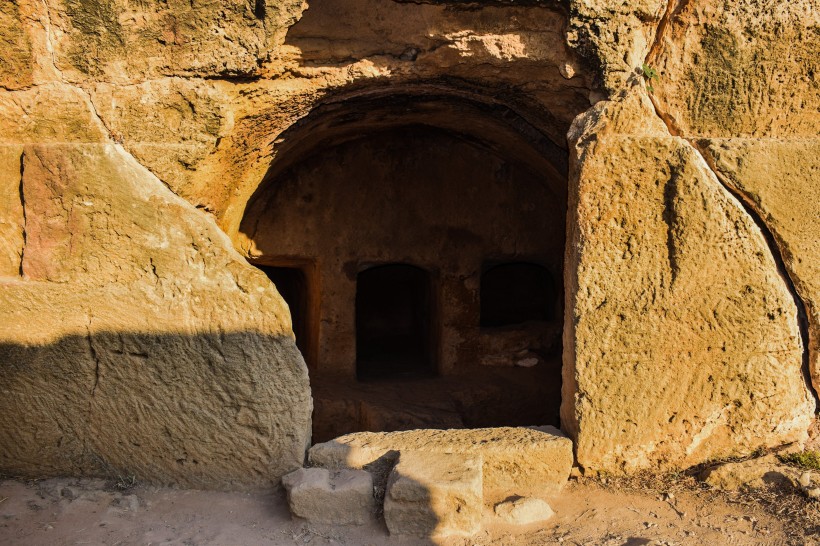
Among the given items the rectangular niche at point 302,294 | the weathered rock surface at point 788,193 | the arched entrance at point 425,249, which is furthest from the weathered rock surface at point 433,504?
the rectangular niche at point 302,294

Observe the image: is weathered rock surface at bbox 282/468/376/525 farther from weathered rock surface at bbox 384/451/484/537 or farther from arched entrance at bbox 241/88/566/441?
arched entrance at bbox 241/88/566/441

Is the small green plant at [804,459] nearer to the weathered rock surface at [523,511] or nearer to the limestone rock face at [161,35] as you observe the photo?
the weathered rock surface at [523,511]

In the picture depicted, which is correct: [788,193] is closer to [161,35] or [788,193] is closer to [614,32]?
[614,32]

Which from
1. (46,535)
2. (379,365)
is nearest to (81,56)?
(46,535)

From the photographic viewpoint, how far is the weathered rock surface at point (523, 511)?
123 inches

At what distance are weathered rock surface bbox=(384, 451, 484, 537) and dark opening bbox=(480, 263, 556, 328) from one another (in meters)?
5.54

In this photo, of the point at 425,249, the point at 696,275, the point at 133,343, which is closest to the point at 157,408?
the point at 133,343

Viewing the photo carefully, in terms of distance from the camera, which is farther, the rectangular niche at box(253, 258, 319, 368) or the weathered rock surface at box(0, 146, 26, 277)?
the rectangular niche at box(253, 258, 319, 368)

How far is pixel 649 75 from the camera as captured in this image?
3.52 metres

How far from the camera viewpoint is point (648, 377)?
10.9 ft

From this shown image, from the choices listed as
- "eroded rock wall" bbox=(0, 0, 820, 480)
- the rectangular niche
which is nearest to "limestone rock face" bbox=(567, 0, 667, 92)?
"eroded rock wall" bbox=(0, 0, 820, 480)

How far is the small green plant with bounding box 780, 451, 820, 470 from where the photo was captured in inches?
128

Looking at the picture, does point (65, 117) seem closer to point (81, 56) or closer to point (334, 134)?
point (81, 56)

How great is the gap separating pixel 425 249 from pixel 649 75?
302 cm
